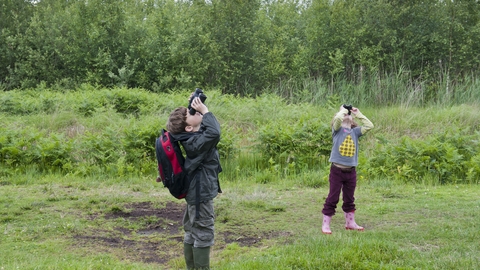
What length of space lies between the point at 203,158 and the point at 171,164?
0.28 meters

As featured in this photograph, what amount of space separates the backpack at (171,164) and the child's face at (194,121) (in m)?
0.19

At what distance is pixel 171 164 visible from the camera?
14.7 ft

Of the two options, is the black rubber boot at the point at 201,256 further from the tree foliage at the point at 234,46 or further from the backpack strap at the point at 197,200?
the tree foliage at the point at 234,46


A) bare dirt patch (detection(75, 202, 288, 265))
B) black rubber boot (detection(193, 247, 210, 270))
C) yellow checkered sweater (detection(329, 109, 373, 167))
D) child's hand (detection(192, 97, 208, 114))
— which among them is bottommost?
bare dirt patch (detection(75, 202, 288, 265))

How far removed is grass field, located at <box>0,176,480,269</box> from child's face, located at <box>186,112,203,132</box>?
52.5 inches

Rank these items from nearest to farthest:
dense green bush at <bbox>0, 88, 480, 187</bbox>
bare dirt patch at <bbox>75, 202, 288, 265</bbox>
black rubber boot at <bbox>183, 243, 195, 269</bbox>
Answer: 1. black rubber boot at <bbox>183, 243, 195, 269</bbox>
2. bare dirt patch at <bbox>75, 202, 288, 265</bbox>
3. dense green bush at <bbox>0, 88, 480, 187</bbox>

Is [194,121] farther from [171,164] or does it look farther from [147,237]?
[147,237]

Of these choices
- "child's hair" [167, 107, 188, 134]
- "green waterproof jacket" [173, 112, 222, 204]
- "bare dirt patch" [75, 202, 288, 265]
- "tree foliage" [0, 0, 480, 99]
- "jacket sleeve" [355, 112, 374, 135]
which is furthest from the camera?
"tree foliage" [0, 0, 480, 99]

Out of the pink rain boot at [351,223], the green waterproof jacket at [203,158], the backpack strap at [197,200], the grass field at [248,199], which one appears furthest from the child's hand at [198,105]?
the pink rain boot at [351,223]

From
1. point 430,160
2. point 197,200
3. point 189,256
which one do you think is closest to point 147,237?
point 189,256

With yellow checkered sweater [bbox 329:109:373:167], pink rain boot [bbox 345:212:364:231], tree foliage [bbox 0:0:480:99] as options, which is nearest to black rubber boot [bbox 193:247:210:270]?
yellow checkered sweater [bbox 329:109:373:167]

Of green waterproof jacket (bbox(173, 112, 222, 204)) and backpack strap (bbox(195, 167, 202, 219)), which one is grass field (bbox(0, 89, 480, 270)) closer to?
backpack strap (bbox(195, 167, 202, 219))

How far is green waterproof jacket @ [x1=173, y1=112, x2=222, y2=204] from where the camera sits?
4438 millimetres

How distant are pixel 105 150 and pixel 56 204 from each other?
2839mm
